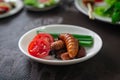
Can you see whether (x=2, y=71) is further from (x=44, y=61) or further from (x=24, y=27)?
(x=24, y=27)

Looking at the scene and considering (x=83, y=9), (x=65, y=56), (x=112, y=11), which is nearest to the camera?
(x=65, y=56)

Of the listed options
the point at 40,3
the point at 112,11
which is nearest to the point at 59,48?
the point at 112,11

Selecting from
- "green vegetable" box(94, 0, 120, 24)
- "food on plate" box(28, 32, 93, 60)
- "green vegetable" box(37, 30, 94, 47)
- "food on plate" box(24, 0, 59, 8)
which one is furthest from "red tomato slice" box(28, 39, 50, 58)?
"food on plate" box(24, 0, 59, 8)

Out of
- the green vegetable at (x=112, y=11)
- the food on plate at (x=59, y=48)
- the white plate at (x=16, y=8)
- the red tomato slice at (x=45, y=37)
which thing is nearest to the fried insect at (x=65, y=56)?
the food on plate at (x=59, y=48)

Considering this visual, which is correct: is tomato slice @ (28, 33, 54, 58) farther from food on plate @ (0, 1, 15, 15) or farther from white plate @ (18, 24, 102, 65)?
food on plate @ (0, 1, 15, 15)

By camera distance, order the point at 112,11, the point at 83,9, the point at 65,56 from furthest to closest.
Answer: the point at 83,9
the point at 112,11
the point at 65,56

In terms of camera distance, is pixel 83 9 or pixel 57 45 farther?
pixel 83 9

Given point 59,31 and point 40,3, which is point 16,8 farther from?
point 59,31
